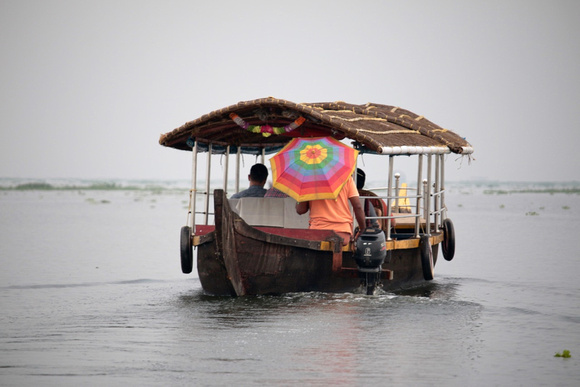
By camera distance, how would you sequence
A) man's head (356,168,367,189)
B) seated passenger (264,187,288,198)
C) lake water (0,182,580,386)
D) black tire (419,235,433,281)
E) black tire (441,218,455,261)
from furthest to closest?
black tire (441,218,455,261), black tire (419,235,433,281), man's head (356,168,367,189), seated passenger (264,187,288,198), lake water (0,182,580,386)

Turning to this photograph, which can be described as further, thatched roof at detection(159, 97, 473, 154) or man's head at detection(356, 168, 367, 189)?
man's head at detection(356, 168, 367, 189)

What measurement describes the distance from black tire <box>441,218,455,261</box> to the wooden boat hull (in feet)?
12.7

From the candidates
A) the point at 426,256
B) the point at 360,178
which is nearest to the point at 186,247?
the point at 360,178

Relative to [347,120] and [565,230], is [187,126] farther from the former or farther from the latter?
[565,230]

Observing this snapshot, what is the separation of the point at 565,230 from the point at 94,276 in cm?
1774

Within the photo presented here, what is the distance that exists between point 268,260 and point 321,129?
2.05 meters

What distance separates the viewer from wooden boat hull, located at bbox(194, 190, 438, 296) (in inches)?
438

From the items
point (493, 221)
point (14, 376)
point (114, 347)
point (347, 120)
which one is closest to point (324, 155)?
point (347, 120)

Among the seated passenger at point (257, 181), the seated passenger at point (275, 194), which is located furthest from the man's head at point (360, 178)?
the seated passenger at point (257, 181)

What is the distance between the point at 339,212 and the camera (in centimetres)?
1174

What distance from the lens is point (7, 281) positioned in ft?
47.4

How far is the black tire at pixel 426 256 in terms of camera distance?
1330cm

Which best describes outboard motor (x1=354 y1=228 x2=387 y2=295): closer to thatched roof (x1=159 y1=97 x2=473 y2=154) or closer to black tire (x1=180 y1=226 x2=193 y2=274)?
thatched roof (x1=159 y1=97 x2=473 y2=154)

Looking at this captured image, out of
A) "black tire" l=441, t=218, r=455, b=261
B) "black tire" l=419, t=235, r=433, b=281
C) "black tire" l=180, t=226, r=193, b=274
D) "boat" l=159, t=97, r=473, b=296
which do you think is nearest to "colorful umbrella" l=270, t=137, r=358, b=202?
"boat" l=159, t=97, r=473, b=296
